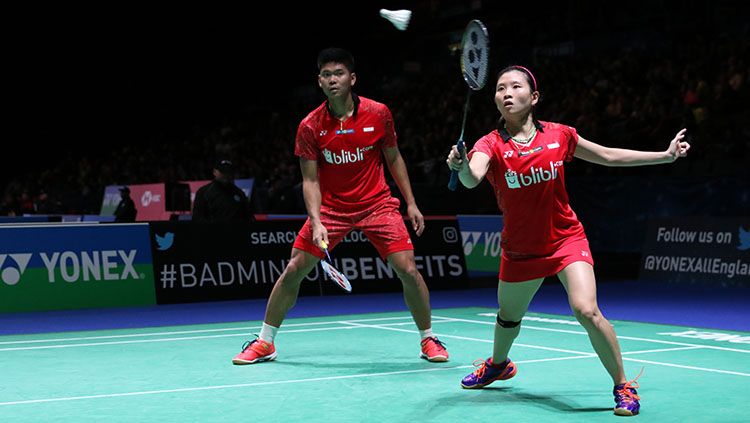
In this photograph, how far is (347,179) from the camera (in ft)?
22.5

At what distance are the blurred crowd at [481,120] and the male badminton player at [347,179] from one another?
9470 millimetres

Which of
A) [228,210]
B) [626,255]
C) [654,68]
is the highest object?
[654,68]

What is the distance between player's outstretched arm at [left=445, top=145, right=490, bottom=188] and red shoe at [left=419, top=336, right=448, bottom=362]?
2.03 m

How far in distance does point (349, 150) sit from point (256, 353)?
1.50 metres

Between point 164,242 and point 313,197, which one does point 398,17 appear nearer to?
point 313,197

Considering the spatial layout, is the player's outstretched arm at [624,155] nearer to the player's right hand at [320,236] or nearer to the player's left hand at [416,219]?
the player's left hand at [416,219]

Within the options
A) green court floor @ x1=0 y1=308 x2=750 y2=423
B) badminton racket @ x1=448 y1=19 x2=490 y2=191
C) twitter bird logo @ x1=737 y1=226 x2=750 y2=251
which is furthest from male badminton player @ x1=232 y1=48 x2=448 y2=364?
twitter bird logo @ x1=737 y1=226 x2=750 y2=251

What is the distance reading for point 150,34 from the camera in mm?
31453

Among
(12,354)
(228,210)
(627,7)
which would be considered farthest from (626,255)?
(12,354)

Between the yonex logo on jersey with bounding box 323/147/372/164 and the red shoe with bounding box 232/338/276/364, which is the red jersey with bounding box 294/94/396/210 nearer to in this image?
the yonex logo on jersey with bounding box 323/147/372/164

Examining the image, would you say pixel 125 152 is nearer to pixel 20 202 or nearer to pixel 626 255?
pixel 20 202

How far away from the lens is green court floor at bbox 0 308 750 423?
200 inches

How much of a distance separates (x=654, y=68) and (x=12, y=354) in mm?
14156

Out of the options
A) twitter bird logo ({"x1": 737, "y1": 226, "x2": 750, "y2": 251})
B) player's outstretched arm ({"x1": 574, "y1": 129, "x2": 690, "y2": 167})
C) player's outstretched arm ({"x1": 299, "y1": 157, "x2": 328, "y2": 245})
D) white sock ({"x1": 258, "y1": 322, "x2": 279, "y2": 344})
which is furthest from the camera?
twitter bird logo ({"x1": 737, "y1": 226, "x2": 750, "y2": 251})
